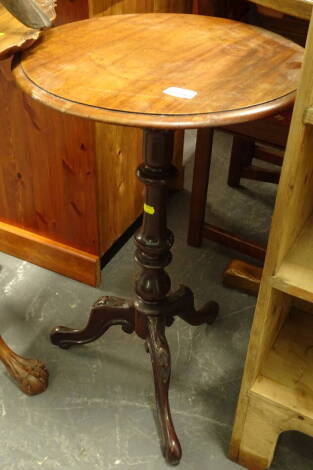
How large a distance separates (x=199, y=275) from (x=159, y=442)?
0.67 meters

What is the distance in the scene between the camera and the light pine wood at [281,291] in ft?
2.94

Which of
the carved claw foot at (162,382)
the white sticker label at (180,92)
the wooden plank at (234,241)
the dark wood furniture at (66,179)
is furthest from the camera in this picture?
the wooden plank at (234,241)

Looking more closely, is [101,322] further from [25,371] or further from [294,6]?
[294,6]

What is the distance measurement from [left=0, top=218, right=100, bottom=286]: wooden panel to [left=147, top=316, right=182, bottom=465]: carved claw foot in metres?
0.42

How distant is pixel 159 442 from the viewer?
1.38 metres

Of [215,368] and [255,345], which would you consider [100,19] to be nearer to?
[255,345]

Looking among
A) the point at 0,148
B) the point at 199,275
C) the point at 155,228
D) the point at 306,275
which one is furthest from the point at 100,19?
the point at 199,275

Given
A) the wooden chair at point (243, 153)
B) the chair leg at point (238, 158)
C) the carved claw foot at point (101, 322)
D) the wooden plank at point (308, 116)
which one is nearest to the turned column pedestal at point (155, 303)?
the carved claw foot at point (101, 322)

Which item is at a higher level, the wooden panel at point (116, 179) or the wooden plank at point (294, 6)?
the wooden plank at point (294, 6)

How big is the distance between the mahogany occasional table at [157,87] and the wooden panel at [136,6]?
177mm

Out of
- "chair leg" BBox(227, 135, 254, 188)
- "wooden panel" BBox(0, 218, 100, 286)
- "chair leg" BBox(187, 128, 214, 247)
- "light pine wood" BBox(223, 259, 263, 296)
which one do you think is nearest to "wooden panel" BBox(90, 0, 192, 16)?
"chair leg" BBox(187, 128, 214, 247)

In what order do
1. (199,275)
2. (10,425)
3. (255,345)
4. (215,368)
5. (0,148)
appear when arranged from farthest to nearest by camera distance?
(199,275)
(0,148)
(215,368)
(10,425)
(255,345)

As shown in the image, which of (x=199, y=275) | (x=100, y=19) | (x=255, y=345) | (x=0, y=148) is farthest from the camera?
(x=199, y=275)

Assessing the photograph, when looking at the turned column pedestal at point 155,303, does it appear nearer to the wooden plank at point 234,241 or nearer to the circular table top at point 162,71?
the circular table top at point 162,71
